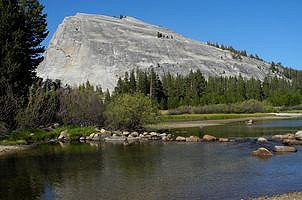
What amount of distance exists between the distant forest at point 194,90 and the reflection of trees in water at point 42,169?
246 ft

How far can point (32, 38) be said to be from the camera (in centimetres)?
6944

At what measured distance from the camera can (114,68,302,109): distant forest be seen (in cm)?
13612

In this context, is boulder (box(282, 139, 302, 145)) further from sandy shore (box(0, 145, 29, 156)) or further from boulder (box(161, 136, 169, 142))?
sandy shore (box(0, 145, 29, 156))

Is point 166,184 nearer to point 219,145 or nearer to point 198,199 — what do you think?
point 198,199

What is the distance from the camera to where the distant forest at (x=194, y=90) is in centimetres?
13612

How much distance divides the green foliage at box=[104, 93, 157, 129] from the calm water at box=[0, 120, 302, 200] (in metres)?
23.6

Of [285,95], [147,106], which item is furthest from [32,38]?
[285,95]

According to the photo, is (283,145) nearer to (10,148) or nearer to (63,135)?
(63,135)

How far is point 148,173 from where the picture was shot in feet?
108

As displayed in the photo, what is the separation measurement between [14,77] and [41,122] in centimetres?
972

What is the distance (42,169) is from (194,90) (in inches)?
4460

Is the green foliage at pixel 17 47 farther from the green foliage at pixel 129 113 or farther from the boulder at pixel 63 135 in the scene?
the green foliage at pixel 129 113

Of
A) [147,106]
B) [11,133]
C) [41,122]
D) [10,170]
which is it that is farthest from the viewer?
[147,106]

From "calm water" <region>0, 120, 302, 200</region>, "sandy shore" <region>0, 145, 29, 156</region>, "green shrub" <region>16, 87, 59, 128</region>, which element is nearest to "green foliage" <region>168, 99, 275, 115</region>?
"green shrub" <region>16, 87, 59, 128</region>
